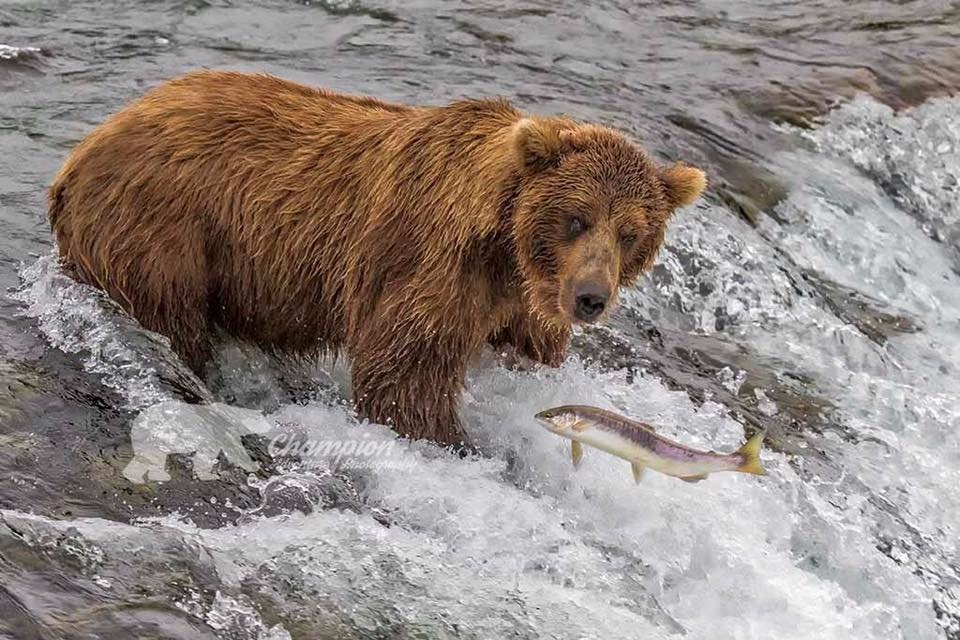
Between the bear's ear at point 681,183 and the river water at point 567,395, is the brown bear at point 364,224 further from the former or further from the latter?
the river water at point 567,395

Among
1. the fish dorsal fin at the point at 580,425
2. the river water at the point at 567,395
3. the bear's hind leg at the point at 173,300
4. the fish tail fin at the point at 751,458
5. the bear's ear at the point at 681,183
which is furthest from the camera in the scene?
the bear's hind leg at the point at 173,300

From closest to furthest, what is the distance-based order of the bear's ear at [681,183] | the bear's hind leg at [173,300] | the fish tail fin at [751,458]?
the fish tail fin at [751,458] → the bear's ear at [681,183] → the bear's hind leg at [173,300]

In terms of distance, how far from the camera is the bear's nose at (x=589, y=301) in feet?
15.8

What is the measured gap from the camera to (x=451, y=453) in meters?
5.43

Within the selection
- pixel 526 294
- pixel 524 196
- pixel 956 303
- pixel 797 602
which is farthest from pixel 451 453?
pixel 956 303

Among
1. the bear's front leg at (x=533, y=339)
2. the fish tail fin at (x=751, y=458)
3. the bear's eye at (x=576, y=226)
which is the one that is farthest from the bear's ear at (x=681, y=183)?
the fish tail fin at (x=751, y=458)

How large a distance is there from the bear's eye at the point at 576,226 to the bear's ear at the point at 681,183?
0.40m

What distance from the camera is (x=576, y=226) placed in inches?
197

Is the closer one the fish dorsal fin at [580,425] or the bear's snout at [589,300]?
the bear's snout at [589,300]

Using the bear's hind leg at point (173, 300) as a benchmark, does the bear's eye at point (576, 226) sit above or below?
above

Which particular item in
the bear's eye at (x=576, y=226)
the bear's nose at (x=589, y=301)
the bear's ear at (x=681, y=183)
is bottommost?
the bear's nose at (x=589, y=301)

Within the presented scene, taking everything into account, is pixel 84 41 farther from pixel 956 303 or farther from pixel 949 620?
pixel 949 620

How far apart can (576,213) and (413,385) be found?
92 centimetres

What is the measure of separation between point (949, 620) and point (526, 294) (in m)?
2.18
